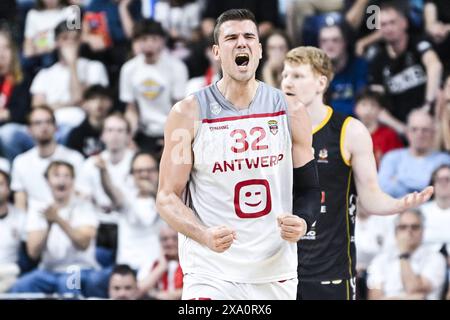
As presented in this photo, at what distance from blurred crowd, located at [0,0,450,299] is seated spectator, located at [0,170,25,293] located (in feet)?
0.04

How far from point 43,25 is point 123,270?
3.15 meters

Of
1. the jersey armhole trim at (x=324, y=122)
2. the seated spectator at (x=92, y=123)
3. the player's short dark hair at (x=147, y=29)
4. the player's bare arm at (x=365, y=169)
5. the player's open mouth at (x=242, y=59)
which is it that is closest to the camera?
the player's open mouth at (x=242, y=59)

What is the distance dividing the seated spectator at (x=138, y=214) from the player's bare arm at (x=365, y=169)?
3287 millimetres

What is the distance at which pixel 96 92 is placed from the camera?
30.6ft

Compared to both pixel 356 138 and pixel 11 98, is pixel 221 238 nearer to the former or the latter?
pixel 356 138

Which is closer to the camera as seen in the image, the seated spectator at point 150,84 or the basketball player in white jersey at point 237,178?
the basketball player in white jersey at point 237,178

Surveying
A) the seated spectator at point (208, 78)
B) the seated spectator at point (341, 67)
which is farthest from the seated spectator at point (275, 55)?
the seated spectator at point (208, 78)

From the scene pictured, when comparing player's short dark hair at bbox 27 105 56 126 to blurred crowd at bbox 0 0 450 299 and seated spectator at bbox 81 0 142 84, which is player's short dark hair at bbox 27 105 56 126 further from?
seated spectator at bbox 81 0 142 84

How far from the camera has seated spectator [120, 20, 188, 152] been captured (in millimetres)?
9203

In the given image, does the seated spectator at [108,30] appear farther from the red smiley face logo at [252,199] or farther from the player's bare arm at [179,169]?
the red smiley face logo at [252,199]

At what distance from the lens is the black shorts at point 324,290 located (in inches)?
213

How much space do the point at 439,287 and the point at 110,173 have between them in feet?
10.9

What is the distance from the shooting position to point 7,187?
901cm
